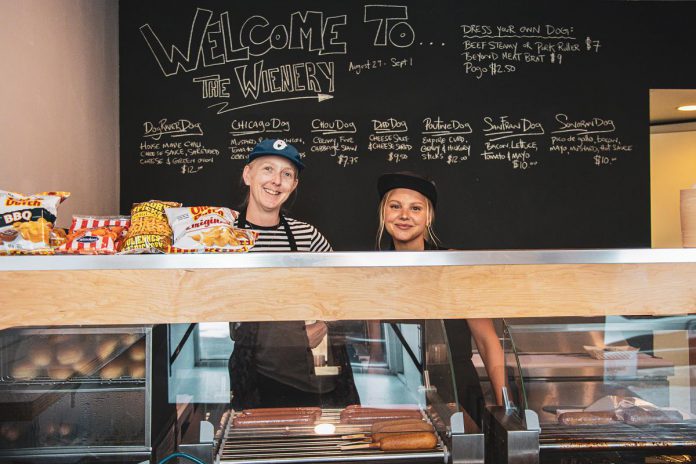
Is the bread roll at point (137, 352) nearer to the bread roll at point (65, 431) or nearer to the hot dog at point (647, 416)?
the bread roll at point (65, 431)

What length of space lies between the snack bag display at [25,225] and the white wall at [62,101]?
0.98 metres

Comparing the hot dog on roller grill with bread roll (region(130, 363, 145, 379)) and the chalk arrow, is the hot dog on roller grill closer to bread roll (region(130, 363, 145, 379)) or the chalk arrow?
bread roll (region(130, 363, 145, 379))

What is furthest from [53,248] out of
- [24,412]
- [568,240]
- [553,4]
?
[553,4]

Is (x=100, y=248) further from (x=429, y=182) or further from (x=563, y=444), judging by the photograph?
(x=429, y=182)

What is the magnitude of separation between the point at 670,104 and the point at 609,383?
334 centimetres

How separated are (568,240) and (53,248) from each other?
316cm

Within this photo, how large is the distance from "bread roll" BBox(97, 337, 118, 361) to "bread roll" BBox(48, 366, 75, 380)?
0.08 metres

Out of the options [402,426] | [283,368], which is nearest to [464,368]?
[402,426]

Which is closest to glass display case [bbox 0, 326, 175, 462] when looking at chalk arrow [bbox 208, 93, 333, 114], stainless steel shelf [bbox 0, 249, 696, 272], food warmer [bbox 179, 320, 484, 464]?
food warmer [bbox 179, 320, 484, 464]

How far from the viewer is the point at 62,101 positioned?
2809 mm

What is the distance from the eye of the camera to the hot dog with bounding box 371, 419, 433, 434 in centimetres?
156

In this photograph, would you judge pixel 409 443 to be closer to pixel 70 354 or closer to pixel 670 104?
pixel 70 354

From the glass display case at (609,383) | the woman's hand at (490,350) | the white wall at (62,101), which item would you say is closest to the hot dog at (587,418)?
the glass display case at (609,383)

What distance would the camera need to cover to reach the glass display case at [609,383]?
1.58 metres
